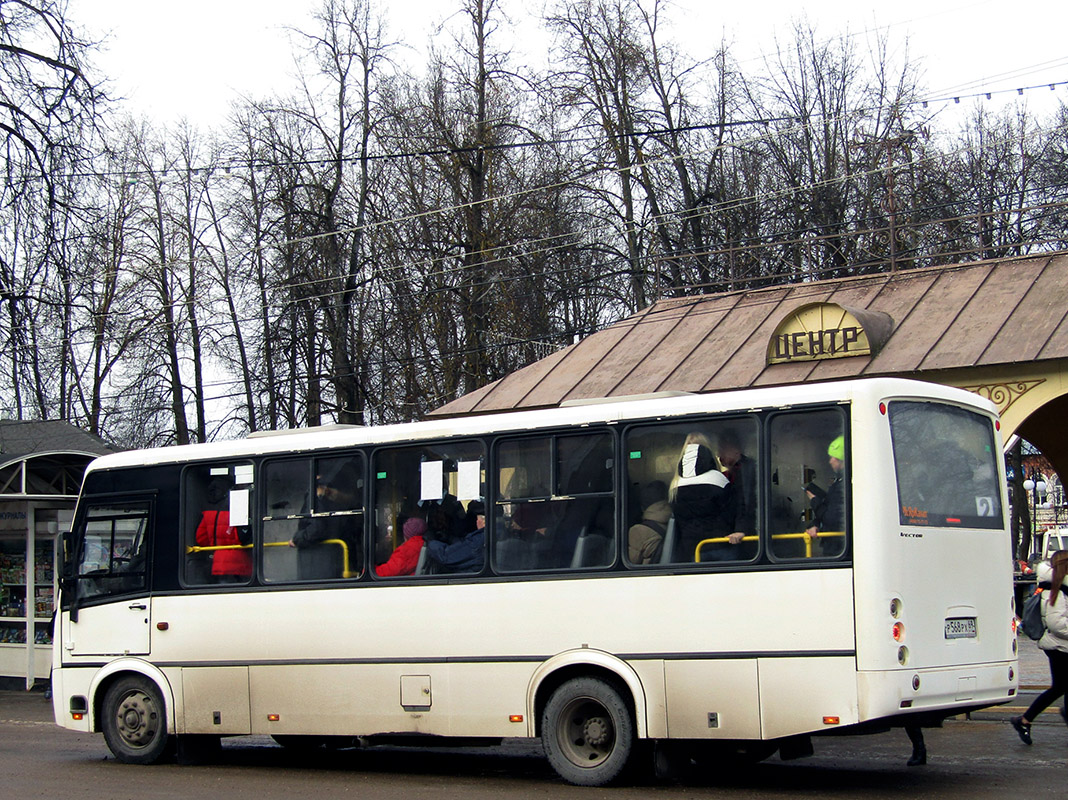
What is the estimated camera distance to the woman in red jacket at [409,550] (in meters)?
10.9

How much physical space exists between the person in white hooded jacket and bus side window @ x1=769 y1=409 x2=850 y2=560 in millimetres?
3536

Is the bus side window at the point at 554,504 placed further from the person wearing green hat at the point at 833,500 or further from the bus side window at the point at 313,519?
the person wearing green hat at the point at 833,500

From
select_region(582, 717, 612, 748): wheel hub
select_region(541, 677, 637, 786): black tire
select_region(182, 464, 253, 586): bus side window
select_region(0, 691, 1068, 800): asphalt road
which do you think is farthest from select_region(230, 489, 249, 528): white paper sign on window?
select_region(582, 717, 612, 748): wheel hub

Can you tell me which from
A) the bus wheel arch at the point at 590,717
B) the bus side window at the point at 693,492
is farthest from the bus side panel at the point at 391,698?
the bus side window at the point at 693,492

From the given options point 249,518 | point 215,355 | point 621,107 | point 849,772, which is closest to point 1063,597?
point 849,772

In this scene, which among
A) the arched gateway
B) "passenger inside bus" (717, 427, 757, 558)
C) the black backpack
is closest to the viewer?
"passenger inside bus" (717, 427, 757, 558)

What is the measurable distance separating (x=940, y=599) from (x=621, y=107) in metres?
26.8

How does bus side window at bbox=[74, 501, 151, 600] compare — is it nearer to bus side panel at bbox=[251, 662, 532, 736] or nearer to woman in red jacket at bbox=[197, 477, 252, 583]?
woman in red jacket at bbox=[197, 477, 252, 583]

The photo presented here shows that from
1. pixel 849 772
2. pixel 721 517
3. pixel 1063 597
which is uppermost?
pixel 721 517

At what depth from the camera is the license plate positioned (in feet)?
29.9

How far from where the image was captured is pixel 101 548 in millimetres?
12766

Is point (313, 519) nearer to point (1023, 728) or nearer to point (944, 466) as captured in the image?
point (944, 466)

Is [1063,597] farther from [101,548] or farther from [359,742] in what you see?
[101,548]

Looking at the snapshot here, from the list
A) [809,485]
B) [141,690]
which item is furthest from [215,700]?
[809,485]
